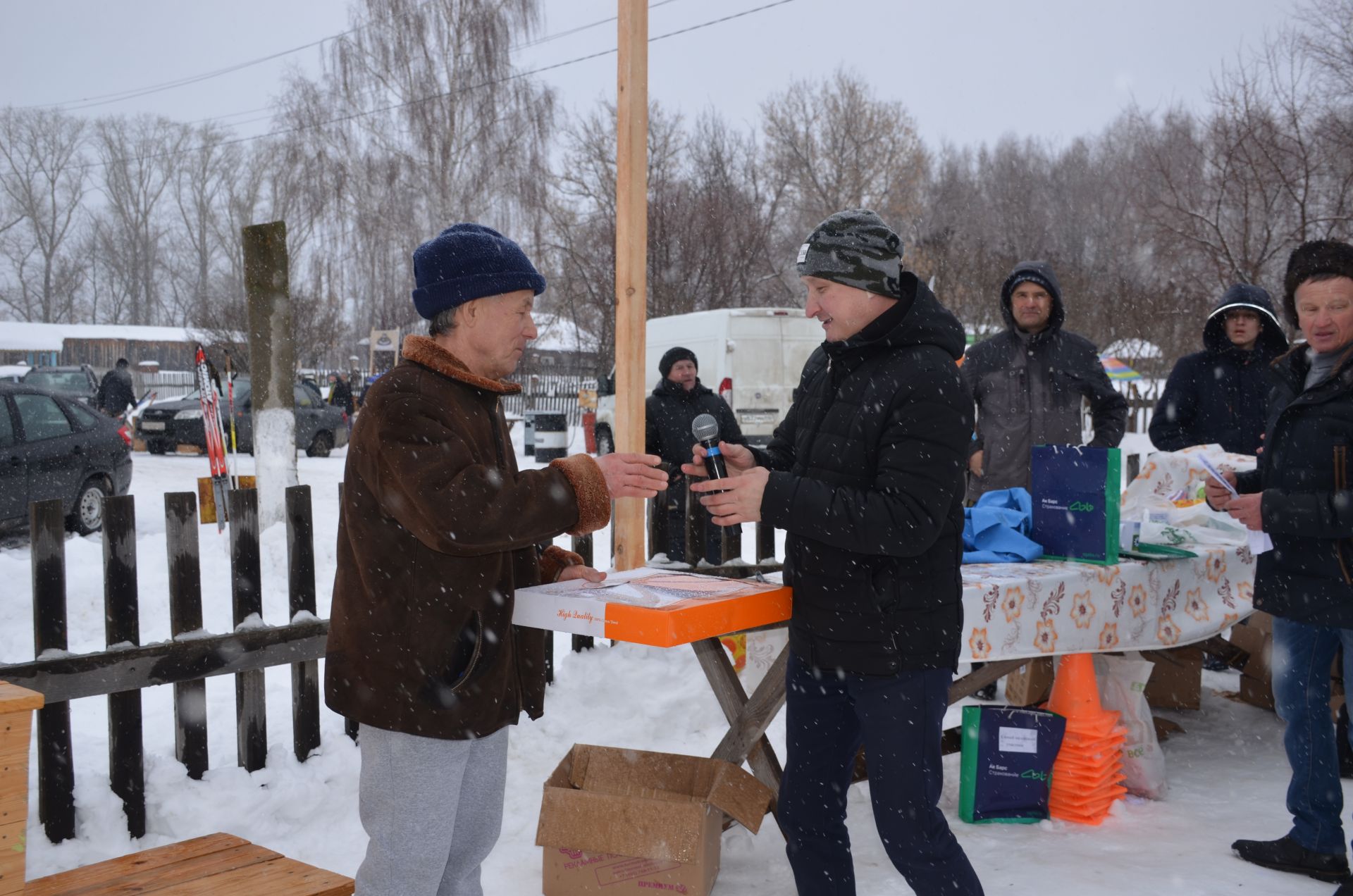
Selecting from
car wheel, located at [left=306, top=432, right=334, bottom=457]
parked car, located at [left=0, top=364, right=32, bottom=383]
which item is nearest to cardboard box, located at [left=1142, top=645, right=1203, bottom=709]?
car wheel, located at [left=306, top=432, right=334, bottom=457]

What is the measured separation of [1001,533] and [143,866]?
308cm

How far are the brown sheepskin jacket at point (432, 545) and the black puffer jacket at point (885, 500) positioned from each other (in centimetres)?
57

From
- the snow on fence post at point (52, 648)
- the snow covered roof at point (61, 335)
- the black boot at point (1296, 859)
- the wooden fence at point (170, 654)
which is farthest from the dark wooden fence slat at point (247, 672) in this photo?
the snow covered roof at point (61, 335)

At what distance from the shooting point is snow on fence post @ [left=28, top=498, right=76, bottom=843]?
137 inches

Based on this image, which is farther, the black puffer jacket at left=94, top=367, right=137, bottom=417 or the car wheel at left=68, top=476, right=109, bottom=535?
the black puffer jacket at left=94, top=367, right=137, bottom=417

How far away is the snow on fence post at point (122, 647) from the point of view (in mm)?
3646

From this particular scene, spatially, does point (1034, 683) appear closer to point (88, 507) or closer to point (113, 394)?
point (88, 507)

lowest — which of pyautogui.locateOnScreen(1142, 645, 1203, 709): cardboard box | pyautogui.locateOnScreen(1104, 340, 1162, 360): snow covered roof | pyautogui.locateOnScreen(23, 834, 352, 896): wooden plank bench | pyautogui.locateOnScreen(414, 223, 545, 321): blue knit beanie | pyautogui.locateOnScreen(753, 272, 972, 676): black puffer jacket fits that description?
pyautogui.locateOnScreen(1142, 645, 1203, 709): cardboard box

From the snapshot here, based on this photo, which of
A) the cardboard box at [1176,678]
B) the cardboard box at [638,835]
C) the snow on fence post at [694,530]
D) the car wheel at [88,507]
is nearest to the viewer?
the cardboard box at [638,835]

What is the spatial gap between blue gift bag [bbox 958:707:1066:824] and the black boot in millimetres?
698

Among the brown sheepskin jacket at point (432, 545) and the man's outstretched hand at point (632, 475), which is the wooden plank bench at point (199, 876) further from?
the man's outstretched hand at point (632, 475)

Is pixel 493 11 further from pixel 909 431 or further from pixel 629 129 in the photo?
pixel 909 431

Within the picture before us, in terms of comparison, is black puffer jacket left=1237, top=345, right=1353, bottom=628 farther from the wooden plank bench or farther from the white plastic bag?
the wooden plank bench

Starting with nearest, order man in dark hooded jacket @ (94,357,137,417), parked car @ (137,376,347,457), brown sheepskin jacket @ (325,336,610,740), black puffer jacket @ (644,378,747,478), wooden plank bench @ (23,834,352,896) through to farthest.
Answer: brown sheepskin jacket @ (325,336,610,740)
wooden plank bench @ (23,834,352,896)
black puffer jacket @ (644,378,747,478)
parked car @ (137,376,347,457)
man in dark hooded jacket @ (94,357,137,417)
